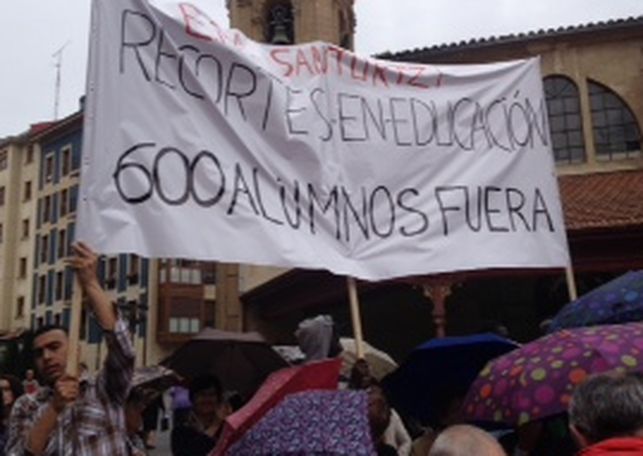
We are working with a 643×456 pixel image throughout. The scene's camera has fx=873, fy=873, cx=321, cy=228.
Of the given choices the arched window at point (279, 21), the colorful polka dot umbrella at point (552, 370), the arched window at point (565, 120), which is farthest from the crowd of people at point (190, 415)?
the arched window at point (279, 21)

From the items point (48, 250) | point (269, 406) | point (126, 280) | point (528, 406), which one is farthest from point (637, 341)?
point (48, 250)

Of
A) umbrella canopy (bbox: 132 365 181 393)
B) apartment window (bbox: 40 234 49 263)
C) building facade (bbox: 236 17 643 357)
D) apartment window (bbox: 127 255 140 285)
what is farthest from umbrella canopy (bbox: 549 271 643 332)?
apartment window (bbox: 40 234 49 263)

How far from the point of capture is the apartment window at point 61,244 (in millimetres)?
53750

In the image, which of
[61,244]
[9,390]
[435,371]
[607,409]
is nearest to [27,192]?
Result: [61,244]

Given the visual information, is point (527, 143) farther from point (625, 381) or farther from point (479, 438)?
point (479, 438)

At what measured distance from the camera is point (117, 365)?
136 inches

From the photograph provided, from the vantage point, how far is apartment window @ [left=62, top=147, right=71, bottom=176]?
5486cm

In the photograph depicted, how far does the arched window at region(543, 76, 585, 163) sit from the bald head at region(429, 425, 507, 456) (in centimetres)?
1644

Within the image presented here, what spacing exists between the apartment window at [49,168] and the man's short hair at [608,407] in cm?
5669

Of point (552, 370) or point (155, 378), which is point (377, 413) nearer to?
point (552, 370)

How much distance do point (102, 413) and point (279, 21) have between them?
2301 centimetres

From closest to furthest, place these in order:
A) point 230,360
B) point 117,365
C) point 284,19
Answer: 1. point 117,365
2. point 230,360
3. point 284,19

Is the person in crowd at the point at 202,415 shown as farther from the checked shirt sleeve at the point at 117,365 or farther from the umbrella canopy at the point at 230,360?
the umbrella canopy at the point at 230,360

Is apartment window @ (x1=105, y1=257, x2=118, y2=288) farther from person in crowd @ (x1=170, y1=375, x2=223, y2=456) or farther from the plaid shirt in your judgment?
the plaid shirt
